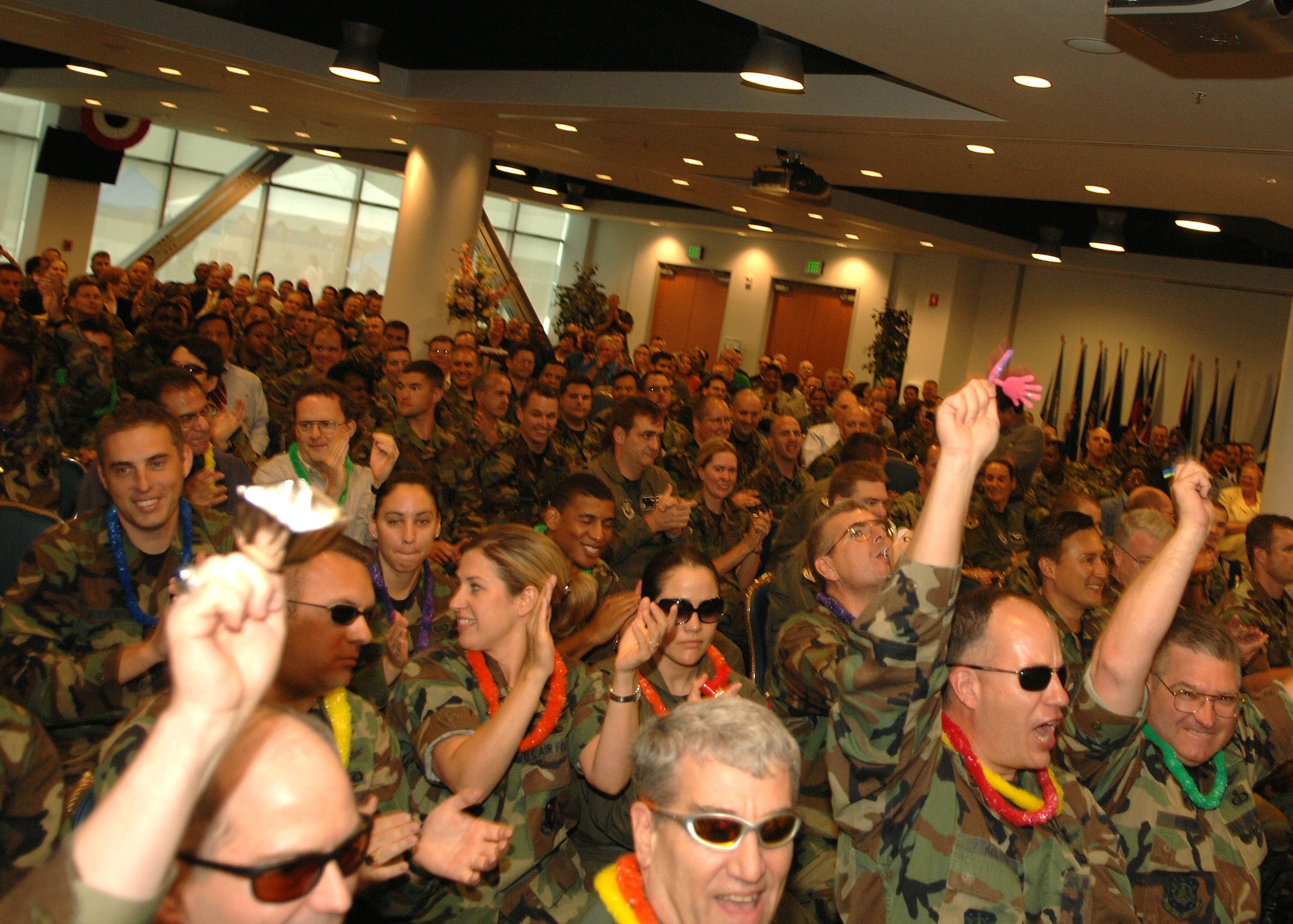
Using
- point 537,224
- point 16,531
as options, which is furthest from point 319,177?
point 16,531

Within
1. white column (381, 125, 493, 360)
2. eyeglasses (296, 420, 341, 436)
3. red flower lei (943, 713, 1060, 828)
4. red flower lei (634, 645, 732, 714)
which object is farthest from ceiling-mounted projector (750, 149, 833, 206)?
red flower lei (943, 713, 1060, 828)

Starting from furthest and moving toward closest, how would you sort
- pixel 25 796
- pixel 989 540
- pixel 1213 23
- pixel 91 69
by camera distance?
pixel 91 69 < pixel 989 540 < pixel 1213 23 < pixel 25 796

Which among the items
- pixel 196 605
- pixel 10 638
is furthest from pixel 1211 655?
pixel 10 638

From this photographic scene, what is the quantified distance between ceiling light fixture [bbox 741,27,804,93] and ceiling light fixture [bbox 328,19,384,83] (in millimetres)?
3051

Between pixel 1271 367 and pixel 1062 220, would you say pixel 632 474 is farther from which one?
pixel 1271 367

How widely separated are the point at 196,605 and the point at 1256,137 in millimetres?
5595

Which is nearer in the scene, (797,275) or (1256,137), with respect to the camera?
(1256,137)

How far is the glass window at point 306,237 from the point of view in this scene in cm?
2022

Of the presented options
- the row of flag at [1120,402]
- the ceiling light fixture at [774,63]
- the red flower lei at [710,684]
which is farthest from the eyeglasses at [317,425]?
the row of flag at [1120,402]

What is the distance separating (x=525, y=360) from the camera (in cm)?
852

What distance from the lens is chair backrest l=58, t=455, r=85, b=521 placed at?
423cm

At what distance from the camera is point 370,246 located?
68.6ft

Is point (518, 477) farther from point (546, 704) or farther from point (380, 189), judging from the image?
point (380, 189)

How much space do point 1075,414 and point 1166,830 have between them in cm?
1218
